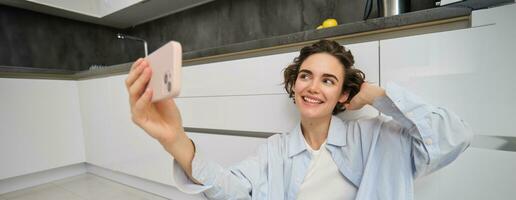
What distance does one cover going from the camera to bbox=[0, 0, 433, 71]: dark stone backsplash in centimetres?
163

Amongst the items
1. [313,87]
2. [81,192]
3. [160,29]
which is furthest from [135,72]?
[160,29]

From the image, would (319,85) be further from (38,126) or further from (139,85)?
(38,126)

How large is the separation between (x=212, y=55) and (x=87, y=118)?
51.3 inches

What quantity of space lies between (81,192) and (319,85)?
69.0 inches

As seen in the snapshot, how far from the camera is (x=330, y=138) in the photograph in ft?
2.34

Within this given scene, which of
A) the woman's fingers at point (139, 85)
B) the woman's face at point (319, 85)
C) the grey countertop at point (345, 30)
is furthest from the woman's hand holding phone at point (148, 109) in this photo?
the grey countertop at point (345, 30)

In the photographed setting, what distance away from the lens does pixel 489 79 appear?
69 cm

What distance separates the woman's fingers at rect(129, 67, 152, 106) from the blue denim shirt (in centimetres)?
17

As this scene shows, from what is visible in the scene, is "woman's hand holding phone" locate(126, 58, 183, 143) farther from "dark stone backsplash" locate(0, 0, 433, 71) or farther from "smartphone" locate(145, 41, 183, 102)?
"dark stone backsplash" locate(0, 0, 433, 71)

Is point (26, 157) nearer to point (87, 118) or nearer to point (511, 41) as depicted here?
point (87, 118)

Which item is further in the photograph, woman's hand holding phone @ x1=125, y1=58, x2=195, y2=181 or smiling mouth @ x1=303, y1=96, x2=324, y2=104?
smiling mouth @ x1=303, y1=96, x2=324, y2=104

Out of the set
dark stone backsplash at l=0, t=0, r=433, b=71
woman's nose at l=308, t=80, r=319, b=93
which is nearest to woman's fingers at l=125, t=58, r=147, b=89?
woman's nose at l=308, t=80, r=319, b=93

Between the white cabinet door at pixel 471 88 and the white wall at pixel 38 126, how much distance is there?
2114 mm

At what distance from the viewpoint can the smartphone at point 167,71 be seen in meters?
0.33
